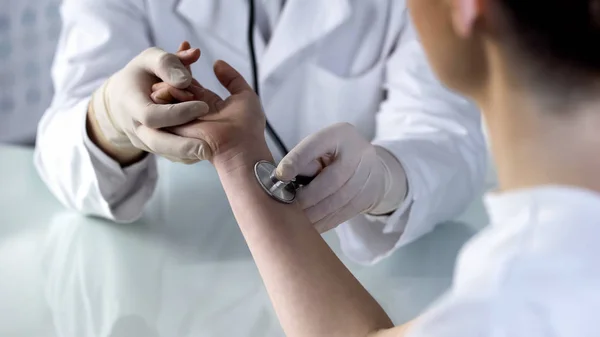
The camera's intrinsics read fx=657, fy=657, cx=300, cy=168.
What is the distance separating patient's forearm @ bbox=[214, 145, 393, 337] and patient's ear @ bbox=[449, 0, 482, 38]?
23cm

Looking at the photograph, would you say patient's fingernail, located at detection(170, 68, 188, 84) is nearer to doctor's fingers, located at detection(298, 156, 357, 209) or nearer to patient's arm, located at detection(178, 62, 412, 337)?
patient's arm, located at detection(178, 62, 412, 337)

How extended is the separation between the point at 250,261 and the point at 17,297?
24 centimetres

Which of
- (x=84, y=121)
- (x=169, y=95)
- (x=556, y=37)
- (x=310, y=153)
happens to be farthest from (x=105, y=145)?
(x=556, y=37)

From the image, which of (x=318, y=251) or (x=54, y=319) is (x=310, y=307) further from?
(x=54, y=319)

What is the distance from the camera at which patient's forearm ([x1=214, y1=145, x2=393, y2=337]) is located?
47cm

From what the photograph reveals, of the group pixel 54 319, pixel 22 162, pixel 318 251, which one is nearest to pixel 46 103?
pixel 22 162

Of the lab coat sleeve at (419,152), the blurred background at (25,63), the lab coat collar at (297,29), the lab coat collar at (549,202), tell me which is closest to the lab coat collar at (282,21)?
the lab coat collar at (297,29)

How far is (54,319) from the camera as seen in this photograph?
0.64m

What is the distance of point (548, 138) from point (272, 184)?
0.93ft

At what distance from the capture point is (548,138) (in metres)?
0.32

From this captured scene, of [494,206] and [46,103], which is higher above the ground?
[494,206]

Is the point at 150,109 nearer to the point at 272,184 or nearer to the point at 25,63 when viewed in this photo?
the point at 272,184

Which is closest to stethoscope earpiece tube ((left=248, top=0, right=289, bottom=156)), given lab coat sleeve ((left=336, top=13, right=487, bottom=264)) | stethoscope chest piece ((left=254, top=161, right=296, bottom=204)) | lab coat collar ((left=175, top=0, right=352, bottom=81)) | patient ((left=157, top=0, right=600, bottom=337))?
lab coat collar ((left=175, top=0, right=352, bottom=81))

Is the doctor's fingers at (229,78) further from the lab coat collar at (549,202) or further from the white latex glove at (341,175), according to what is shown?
the lab coat collar at (549,202)
